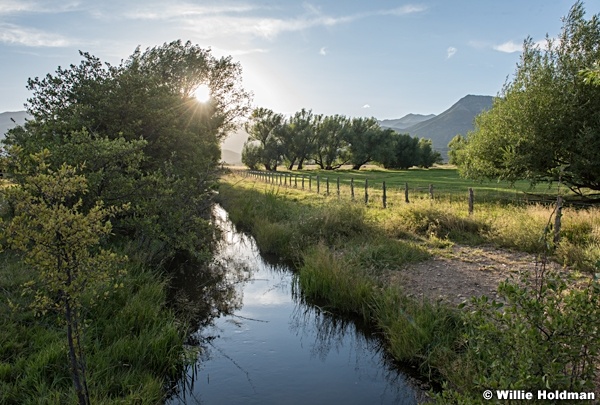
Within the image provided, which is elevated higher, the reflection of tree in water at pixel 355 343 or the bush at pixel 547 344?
the bush at pixel 547 344

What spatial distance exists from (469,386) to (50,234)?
16.0ft

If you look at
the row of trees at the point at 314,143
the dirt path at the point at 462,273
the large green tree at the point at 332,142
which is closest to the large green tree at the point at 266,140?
the row of trees at the point at 314,143

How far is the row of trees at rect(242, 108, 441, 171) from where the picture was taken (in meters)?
76.1

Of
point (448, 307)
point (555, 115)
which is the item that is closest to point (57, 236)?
point (448, 307)

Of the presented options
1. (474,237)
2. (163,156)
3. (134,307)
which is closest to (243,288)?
(134,307)

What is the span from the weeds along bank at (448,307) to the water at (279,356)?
0.50 meters

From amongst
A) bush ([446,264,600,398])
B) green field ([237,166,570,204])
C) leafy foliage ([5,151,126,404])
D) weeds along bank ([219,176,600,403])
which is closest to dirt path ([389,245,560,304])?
weeds along bank ([219,176,600,403])

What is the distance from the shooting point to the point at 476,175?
76.8 ft

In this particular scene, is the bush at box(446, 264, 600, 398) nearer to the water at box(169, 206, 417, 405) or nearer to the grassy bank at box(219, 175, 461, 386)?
the grassy bank at box(219, 175, 461, 386)

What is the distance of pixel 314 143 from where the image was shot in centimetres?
7744

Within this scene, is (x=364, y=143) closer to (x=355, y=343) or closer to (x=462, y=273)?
(x=462, y=273)

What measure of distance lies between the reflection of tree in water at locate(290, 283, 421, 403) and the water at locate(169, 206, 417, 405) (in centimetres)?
2

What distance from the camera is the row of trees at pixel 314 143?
250 feet

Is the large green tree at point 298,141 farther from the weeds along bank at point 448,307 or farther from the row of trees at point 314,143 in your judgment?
the weeds along bank at point 448,307
